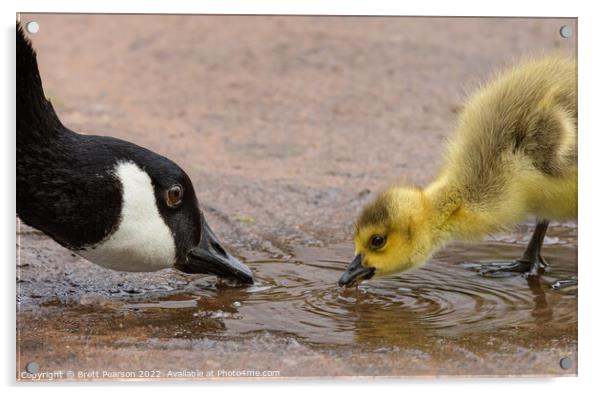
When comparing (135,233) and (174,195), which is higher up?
(174,195)

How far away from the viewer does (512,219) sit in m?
3.69

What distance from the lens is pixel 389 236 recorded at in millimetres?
3541

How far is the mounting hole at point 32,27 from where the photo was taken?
3.41m

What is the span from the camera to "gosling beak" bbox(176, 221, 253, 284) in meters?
3.57

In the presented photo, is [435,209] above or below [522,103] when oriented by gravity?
below

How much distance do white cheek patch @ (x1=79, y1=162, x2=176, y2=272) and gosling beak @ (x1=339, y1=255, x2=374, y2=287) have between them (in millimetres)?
582

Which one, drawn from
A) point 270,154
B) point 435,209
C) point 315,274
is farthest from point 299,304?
point 270,154

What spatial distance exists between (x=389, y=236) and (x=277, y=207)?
41.8 inches

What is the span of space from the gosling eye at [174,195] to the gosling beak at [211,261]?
0.54 ft

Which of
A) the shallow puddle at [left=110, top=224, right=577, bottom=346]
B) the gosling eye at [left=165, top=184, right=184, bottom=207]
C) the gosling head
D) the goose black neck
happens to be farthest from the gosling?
A: the goose black neck

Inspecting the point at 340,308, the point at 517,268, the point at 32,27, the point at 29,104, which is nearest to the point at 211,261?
the point at 340,308

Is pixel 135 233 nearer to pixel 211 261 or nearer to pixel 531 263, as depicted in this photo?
pixel 211 261
